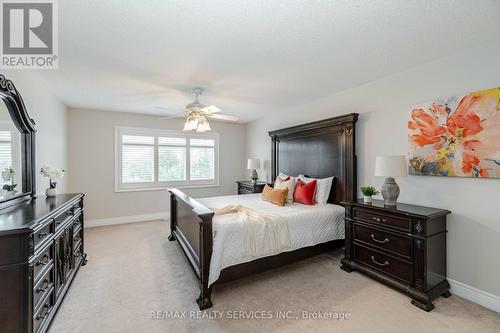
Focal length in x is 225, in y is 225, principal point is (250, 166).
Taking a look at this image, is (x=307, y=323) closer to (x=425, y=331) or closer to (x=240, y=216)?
(x=425, y=331)

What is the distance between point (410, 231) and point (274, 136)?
127 inches

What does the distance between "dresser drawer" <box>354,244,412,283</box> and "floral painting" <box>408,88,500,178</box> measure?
1.07 metres

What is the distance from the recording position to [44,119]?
10.9 ft

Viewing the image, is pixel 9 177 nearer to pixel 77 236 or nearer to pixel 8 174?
pixel 8 174

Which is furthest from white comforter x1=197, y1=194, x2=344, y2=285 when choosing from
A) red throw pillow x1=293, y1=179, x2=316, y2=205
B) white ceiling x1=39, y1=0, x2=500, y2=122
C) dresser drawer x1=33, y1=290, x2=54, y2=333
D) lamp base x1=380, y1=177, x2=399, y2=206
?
white ceiling x1=39, y1=0, x2=500, y2=122

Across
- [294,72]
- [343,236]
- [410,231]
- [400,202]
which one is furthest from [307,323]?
[294,72]

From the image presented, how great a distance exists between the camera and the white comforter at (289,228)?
2297mm

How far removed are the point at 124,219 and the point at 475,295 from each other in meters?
5.86

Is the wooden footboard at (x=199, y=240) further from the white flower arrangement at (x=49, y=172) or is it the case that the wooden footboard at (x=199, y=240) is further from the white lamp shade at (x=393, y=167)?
the white lamp shade at (x=393, y=167)

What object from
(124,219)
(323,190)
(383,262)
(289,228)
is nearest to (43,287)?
(289,228)

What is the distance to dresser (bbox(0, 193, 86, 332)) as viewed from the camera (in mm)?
1490

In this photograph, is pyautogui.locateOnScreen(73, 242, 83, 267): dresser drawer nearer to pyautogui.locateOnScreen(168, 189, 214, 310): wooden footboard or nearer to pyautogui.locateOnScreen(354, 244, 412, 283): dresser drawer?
pyautogui.locateOnScreen(168, 189, 214, 310): wooden footboard

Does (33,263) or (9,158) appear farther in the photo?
(9,158)

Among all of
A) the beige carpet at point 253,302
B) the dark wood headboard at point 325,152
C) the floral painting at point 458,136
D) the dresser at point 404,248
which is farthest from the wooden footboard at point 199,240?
the floral painting at point 458,136
